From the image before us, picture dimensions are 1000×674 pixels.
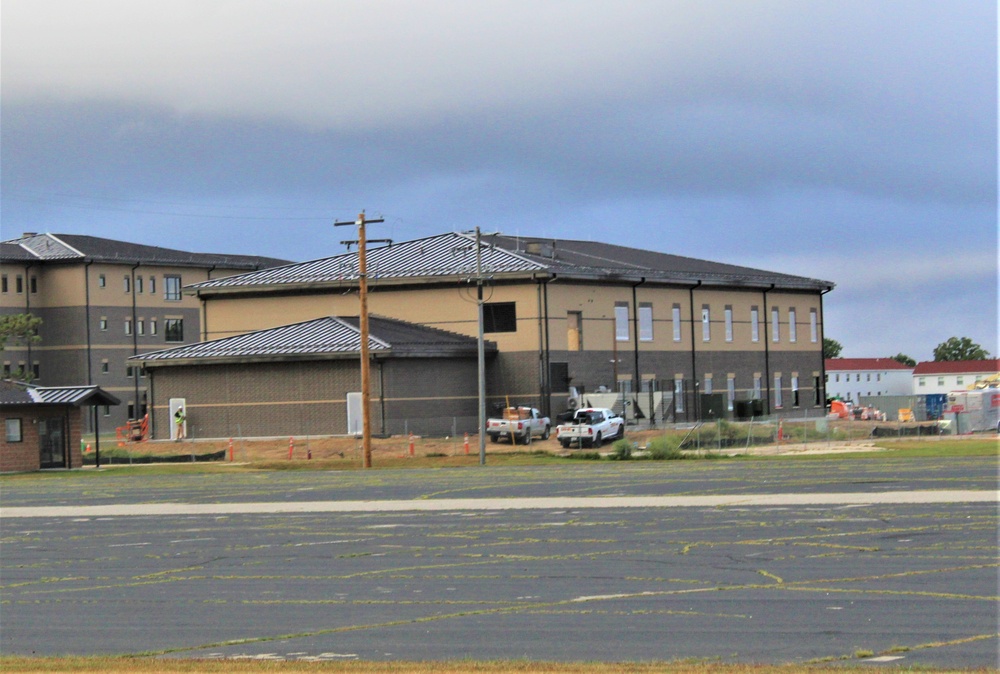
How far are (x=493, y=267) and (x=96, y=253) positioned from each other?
41767mm

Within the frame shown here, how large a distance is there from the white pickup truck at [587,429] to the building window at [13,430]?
2229 cm

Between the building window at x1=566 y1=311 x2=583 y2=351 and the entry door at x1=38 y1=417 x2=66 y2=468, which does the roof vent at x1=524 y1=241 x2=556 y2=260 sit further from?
the entry door at x1=38 y1=417 x2=66 y2=468

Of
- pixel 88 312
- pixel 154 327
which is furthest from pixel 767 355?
pixel 88 312

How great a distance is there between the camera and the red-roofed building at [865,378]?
529 ft

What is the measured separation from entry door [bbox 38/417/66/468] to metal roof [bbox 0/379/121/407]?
4.99 feet

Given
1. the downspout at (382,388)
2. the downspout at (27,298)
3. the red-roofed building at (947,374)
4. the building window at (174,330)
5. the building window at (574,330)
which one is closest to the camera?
the downspout at (382,388)

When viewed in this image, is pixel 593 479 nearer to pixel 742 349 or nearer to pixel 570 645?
pixel 570 645

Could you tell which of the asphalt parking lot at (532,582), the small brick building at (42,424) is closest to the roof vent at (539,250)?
the small brick building at (42,424)

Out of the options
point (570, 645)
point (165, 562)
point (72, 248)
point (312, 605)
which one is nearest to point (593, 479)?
point (165, 562)

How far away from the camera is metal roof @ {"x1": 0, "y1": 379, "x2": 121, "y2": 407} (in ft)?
172

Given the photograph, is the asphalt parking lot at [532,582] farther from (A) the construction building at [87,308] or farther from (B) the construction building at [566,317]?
(A) the construction building at [87,308]

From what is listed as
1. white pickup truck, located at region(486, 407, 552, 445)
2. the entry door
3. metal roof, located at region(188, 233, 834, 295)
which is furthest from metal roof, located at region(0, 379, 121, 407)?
metal roof, located at region(188, 233, 834, 295)

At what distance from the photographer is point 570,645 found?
1466 centimetres

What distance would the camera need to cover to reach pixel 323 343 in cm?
6412
